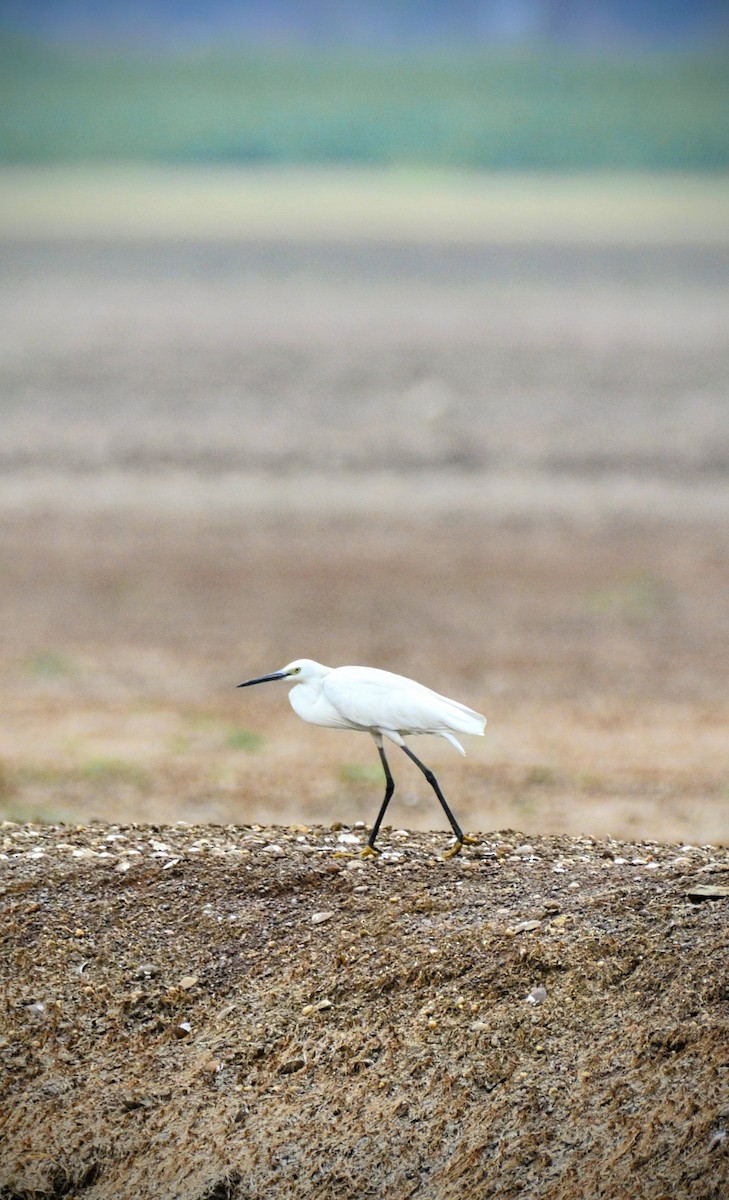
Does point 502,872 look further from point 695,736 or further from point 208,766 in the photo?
point 695,736

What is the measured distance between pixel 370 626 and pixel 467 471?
7.49 metres

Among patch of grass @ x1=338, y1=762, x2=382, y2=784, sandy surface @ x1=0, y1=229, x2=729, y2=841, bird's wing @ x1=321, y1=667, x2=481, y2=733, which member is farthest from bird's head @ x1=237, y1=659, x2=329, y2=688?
patch of grass @ x1=338, y1=762, x2=382, y2=784

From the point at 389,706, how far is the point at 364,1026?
4.66ft

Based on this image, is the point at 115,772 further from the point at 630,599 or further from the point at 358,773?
the point at 630,599

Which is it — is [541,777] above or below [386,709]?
below

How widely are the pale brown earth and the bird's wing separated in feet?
2.37

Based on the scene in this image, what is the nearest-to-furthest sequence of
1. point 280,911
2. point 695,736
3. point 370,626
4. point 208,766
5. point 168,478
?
point 280,911 → point 208,766 → point 695,736 → point 370,626 → point 168,478

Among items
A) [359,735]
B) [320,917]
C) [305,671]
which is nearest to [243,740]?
[359,735]

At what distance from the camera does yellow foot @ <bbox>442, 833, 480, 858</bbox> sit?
291 inches

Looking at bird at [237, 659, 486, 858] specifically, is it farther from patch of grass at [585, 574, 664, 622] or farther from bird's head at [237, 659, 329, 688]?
patch of grass at [585, 574, 664, 622]

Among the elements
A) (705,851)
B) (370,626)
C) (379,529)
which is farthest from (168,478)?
(705,851)

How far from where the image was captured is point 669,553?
880 inches

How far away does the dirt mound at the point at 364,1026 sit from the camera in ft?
20.0

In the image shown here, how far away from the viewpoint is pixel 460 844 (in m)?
7.41
